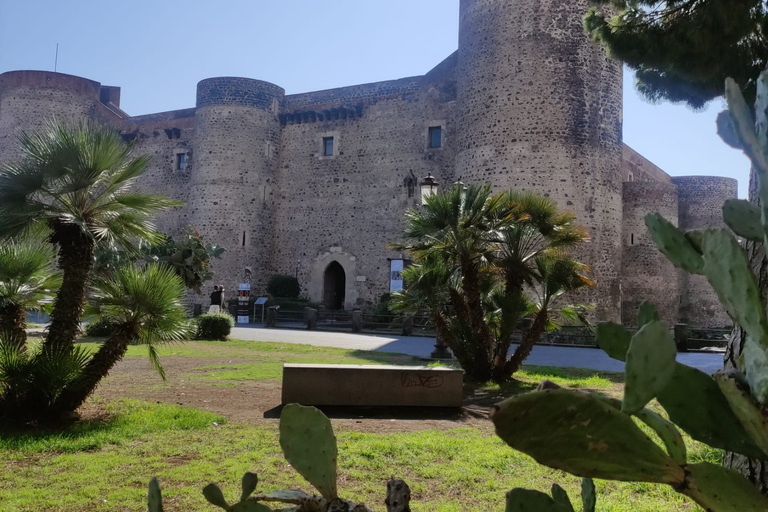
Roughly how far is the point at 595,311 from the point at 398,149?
37.1 ft

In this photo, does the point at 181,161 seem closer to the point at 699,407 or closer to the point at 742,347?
the point at 742,347

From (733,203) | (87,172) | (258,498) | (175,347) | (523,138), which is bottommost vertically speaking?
(175,347)

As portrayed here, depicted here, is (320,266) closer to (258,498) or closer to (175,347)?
(175,347)

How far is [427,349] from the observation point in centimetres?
1488

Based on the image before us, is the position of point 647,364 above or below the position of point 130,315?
above

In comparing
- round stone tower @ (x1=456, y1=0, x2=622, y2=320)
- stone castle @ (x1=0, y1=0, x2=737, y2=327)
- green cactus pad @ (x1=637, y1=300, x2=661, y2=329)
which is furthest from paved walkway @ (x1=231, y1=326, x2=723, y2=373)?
green cactus pad @ (x1=637, y1=300, x2=661, y2=329)

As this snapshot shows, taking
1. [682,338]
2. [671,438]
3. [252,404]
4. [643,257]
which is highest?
[643,257]

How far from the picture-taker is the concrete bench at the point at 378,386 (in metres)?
6.93

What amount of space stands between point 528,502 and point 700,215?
98.5 ft

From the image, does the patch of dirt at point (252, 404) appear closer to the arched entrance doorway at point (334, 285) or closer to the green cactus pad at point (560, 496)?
the green cactus pad at point (560, 496)

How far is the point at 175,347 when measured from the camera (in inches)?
550

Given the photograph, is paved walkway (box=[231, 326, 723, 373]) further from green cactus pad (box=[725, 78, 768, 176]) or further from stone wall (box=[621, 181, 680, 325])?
green cactus pad (box=[725, 78, 768, 176])

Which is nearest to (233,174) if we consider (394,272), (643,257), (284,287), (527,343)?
(284,287)


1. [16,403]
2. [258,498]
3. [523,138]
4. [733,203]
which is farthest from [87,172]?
[523,138]
